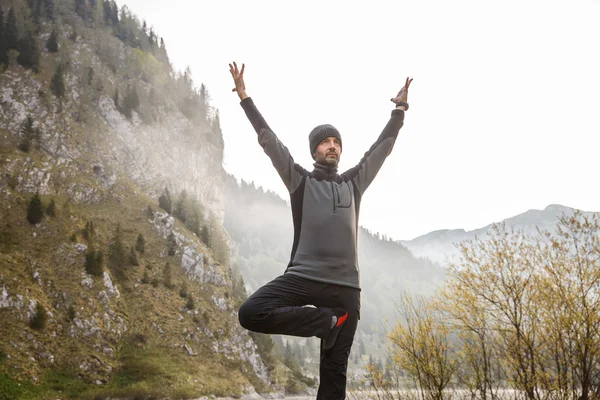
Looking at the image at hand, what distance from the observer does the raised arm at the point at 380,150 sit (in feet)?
12.7

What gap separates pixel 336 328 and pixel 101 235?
51.3m

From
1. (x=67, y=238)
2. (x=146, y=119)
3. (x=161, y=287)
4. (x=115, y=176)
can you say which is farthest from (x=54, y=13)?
(x=161, y=287)

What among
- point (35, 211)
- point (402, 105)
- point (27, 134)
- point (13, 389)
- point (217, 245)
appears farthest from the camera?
point (217, 245)

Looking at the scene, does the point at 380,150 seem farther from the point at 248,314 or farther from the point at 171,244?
the point at 171,244

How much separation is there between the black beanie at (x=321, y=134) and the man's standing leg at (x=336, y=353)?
1470mm

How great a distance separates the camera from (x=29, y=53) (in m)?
62.1

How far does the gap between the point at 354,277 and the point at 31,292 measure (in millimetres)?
40517

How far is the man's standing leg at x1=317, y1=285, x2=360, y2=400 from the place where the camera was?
10.4 feet

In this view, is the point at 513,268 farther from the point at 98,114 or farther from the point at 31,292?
the point at 98,114

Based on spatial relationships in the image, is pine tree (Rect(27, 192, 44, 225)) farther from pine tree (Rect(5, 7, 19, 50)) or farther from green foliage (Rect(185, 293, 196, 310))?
pine tree (Rect(5, 7, 19, 50))

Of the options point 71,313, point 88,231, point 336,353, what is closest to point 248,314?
point 336,353

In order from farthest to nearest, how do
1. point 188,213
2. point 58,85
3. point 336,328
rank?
point 188,213 < point 58,85 < point 336,328

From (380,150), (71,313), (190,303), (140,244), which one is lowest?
(71,313)

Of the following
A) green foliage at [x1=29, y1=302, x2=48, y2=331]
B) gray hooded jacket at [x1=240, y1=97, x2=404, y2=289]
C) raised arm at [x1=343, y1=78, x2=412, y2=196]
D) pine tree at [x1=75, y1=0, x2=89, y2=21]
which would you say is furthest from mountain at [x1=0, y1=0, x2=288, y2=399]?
raised arm at [x1=343, y1=78, x2=412, y2=196]
